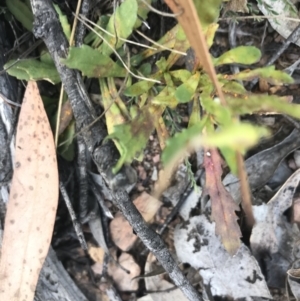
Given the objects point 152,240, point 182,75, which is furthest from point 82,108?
point 152,240

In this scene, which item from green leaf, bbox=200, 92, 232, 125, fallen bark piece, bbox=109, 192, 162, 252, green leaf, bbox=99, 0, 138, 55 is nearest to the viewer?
green leaf, bbox=200, 92, 232, 125

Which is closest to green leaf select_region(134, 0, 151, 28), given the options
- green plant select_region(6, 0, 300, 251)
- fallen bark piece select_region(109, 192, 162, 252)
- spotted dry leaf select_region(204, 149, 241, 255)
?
green plant select_region(6, 0, 300, 251)

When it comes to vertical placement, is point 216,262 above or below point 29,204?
below

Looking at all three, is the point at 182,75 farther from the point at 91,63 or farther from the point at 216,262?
the point at 216,262

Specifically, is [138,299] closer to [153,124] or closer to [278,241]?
[278,241]

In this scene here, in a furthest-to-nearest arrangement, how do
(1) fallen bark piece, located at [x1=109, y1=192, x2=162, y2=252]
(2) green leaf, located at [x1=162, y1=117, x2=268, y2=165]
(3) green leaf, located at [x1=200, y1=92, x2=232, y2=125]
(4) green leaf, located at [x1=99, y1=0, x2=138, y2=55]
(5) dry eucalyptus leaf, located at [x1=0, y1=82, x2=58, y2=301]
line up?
(1) fallen bark piece, located at [x1=109, y1=192, x2=162, y2=252] < (5) dry eucalyptus leaf, located at [x1=0, y1=82, x2=58, y2=301] < (4) green leaf, located at [x1=99, y1=0, x2=138, y2=55] < (3) green leaf, located at [x1=200, y1=92, x2=232, y2=125] < (2) green leaf, located at [x1=162, y1=117, x2=268, y2=165]

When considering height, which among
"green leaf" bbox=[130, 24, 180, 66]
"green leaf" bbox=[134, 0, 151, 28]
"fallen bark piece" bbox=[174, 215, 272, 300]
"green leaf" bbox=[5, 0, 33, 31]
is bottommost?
"fallen bark piece" bbox=[174, 215, 272, 300]

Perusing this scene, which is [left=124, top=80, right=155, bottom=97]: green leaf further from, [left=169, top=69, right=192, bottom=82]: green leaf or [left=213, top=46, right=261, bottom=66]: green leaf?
[left=213, top=46, right=261, bottom=66]: green leaf
